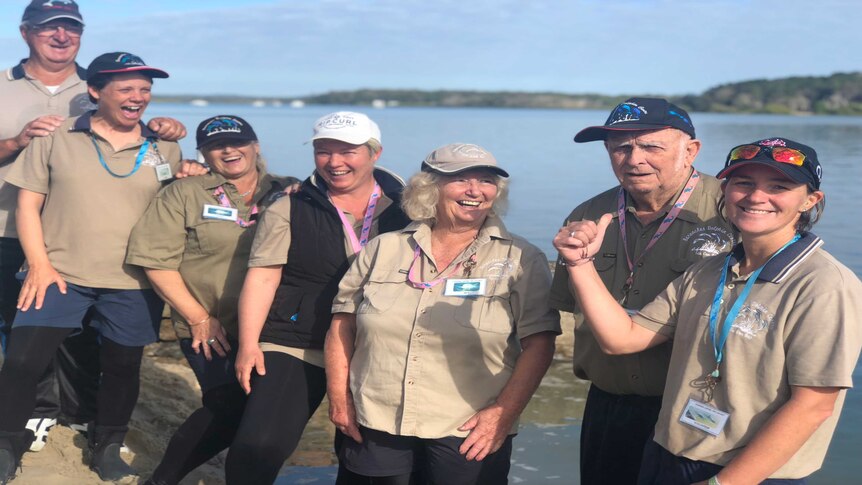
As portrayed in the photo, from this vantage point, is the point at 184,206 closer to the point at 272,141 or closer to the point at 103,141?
the point at 103,141

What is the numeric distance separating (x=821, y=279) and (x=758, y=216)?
0.29 m

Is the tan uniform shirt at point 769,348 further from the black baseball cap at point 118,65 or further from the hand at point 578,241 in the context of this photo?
the black baseball cap at point 118,65

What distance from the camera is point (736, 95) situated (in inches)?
3664

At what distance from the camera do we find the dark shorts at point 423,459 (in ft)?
12.1

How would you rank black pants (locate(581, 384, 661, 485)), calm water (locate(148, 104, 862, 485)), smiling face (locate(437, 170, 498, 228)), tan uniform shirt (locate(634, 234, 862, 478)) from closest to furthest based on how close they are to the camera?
tan uniform shirt (locate(634, 234, 862, 478)), black pants (locate(581, 384, 661, 485)), smiling face (locate(437, 170, 498, 228)), calm water (locate(148, 104, 862, 485))

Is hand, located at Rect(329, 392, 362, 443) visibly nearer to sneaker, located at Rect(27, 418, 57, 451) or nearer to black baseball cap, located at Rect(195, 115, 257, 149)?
black baseball cap, located at Rect(195, 115, 257, 149)

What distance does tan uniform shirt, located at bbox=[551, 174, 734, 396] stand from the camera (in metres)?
3.44

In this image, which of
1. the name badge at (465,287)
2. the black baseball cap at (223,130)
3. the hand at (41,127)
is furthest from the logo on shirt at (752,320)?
the hand at (41,127)

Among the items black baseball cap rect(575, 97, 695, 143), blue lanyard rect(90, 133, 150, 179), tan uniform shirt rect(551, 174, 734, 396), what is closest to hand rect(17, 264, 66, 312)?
blue lanyard rect(90, 133, 150, 179)

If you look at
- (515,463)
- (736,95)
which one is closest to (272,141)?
(515,463)

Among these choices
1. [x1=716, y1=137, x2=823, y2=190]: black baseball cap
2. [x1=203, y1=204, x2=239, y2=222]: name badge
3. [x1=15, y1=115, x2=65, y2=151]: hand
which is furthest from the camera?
[x1=15, y1=115, x2=65, y2=151]: hand

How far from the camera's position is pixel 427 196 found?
3.81 metres

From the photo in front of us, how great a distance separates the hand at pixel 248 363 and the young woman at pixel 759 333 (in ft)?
5.72

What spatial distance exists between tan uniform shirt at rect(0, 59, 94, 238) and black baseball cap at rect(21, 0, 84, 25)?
0.34 m
